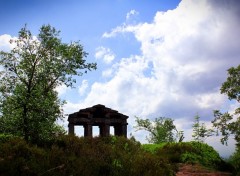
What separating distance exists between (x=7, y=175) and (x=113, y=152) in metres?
6.34

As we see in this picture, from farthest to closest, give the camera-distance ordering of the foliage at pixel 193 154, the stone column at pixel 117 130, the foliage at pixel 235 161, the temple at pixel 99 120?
the stone column at pixel 117 130 → the temple at pixel 99 120 → the foliage at pixel 193 154 → the foliage at pixel 235 161

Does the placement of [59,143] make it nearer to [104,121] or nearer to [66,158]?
[66,158]

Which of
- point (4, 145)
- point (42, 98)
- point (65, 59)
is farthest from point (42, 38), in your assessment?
point (4, 145)

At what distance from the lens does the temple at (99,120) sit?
101 feet

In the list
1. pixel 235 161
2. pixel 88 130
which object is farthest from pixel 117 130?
pixel 235 161

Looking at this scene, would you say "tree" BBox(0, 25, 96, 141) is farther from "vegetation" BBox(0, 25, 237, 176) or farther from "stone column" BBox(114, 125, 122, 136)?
"stone column" BBox(114, 125, 122, 136)

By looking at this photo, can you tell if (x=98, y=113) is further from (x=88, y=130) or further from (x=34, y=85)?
(x=34, y=85)

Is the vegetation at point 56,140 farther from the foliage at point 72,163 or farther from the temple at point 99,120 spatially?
the temple at point 99,120

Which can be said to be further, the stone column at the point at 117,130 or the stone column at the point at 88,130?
the stone column at the point at 117,130

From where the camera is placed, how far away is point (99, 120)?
1271 inches

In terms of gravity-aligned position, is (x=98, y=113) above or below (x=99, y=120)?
above

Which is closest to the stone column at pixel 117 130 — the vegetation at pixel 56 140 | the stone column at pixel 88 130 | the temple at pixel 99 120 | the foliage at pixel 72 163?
the temple at pixel 99 120

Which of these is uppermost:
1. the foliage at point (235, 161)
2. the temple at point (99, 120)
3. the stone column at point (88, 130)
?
the temple at point (99, 120)

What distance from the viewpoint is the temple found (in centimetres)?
3075
